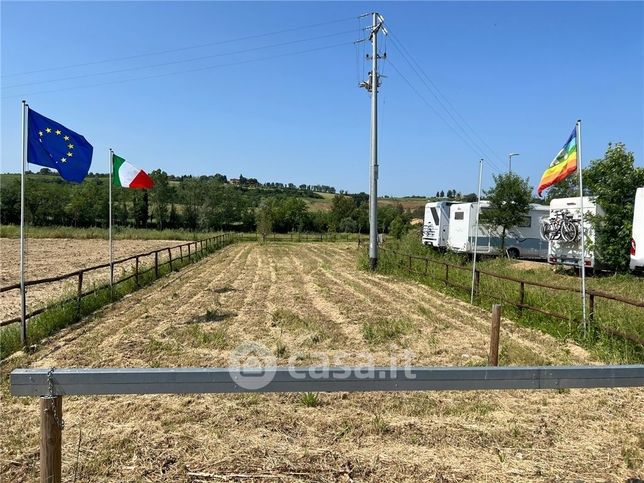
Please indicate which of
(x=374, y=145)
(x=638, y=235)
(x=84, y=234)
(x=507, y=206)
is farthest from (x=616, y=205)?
(x=84, y=234)

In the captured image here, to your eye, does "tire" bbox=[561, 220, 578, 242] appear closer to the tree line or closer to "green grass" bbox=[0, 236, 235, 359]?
"green grass" bbox=[0, 236, 235, 359]

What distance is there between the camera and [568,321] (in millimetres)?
7879

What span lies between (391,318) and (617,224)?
11.6 meters

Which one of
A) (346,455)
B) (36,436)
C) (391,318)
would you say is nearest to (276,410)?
(346,455)

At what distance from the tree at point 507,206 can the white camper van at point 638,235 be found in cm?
933

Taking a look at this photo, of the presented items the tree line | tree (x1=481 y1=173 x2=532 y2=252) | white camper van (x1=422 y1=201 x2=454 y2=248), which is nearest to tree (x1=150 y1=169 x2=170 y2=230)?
the tree line

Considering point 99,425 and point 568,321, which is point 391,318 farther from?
point 99,425

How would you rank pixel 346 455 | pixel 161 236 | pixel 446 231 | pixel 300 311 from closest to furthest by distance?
pixel 346 455, pixel 300 311, pixel 446 231, pixel 161 236

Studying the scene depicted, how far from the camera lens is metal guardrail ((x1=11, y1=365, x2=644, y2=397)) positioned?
2.38m

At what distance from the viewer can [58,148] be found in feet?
26.0

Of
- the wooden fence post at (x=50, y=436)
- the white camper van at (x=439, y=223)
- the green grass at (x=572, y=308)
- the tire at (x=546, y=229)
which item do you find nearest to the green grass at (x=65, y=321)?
the wooden fence post at (x=50, y=436)

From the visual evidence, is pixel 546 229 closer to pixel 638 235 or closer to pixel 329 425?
pixel 638 235

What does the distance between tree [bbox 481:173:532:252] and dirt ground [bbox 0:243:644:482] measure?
16.5 m

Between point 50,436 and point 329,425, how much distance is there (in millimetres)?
2369
